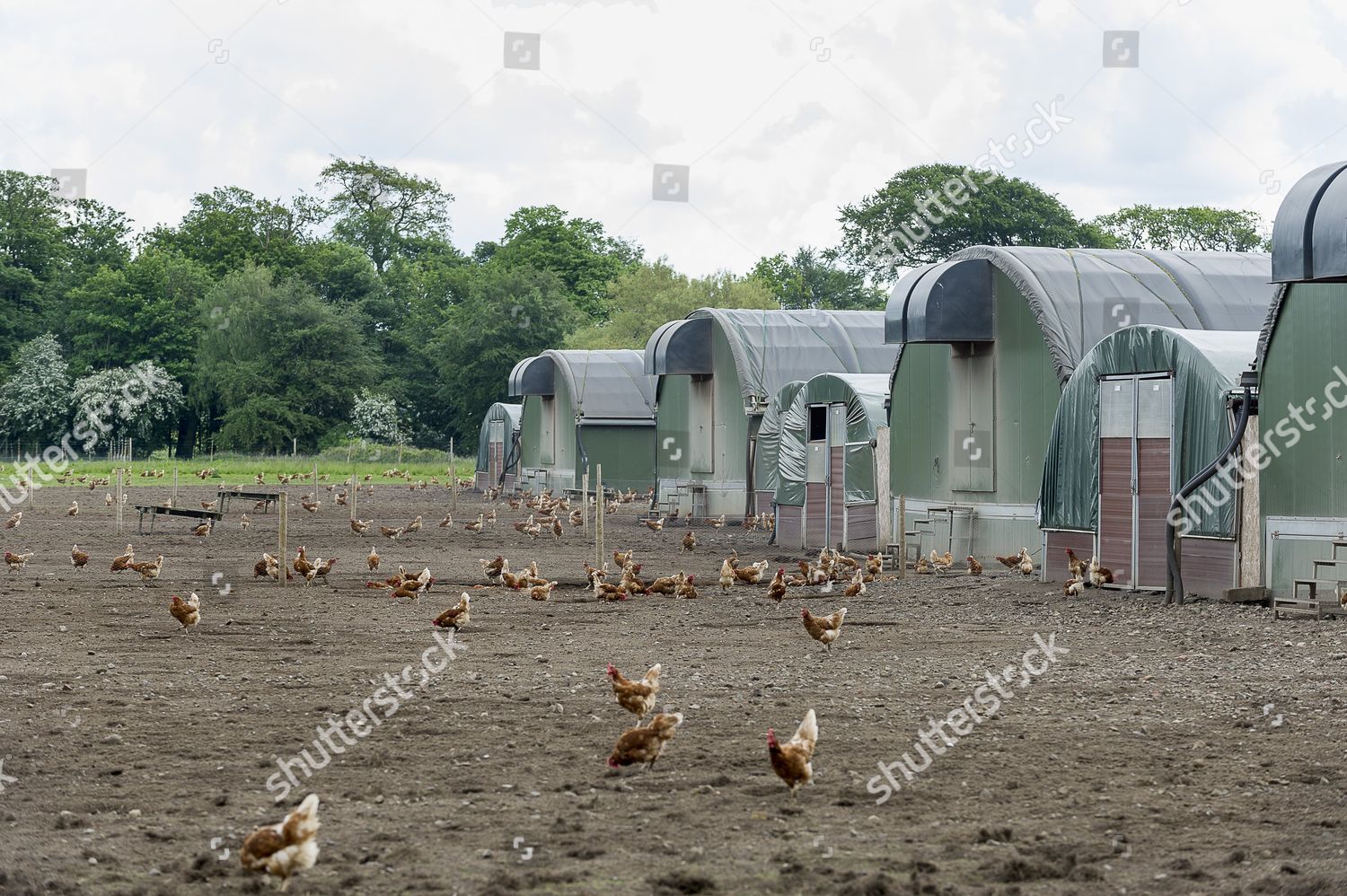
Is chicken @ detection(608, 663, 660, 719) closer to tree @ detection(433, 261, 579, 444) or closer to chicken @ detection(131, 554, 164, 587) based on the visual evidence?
chicken @ detection(131, 554, 164, 587)

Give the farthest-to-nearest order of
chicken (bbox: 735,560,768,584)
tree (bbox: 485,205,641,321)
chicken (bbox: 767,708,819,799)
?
tree (bbox: 485,205,641,321), chicken (bbox: 735,560,768,584), chicken (bbox: 767,708,819,799)

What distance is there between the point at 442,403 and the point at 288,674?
243 ft

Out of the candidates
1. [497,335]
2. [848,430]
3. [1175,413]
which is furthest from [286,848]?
[497,335]

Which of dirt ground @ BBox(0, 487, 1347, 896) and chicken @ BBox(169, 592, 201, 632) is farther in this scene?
chicken @ BBox(169, 592, 201, 632)

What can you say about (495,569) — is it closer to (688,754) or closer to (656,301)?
(688,754)

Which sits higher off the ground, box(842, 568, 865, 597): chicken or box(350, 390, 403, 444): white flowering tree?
box(350, 390, 403, 444): white flowering tree

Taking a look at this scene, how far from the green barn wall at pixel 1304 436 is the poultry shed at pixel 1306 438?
0.03 ft

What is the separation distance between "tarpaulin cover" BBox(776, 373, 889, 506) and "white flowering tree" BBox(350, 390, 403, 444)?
5096 cm

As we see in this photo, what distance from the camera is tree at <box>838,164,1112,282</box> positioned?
227ft

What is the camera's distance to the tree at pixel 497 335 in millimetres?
76000

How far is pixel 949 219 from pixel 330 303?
3764cm

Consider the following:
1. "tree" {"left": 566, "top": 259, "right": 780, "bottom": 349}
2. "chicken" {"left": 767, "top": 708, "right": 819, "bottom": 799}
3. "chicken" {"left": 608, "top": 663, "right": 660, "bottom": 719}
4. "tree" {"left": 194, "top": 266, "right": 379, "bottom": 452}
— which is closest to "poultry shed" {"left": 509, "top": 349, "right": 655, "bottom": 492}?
"tree" {"left": 566, "top": 259, "right": 780, "bottom": 349}

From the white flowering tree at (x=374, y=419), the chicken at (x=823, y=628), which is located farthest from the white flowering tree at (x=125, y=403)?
the chicken at (x=823, y=628)

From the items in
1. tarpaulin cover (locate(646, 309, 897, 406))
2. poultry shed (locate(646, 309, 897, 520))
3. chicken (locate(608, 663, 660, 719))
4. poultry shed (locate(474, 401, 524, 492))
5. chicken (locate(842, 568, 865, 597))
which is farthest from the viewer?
poultry shed (locate(474, 401, 524, 492))
